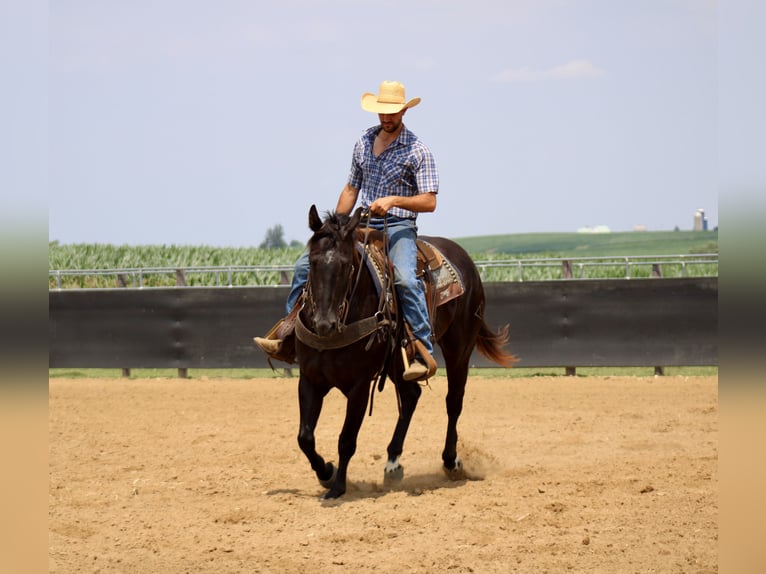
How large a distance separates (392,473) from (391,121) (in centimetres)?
253

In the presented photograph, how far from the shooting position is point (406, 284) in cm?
662

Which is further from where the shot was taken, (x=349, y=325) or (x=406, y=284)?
(x=406, y=284)

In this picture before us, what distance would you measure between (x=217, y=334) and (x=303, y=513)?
777 centimetres

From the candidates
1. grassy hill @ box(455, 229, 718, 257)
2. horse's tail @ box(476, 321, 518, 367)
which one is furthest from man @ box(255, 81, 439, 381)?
grassy hill @ box(455, 229, 718, 257)

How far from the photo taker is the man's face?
671 centimetres

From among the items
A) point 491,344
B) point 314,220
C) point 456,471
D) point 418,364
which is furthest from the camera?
point 491,344

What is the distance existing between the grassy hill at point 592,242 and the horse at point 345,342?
54.2 m

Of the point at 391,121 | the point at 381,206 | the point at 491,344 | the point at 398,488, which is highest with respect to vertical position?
the point at 391,121

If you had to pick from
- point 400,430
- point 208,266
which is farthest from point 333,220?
point 208,266

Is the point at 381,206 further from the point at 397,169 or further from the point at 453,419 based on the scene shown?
the point at 453,419

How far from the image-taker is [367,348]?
20.5 feet

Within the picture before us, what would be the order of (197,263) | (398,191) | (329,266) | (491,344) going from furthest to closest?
(197,263), (491,344), (398,191), (329,266)
